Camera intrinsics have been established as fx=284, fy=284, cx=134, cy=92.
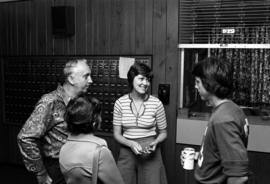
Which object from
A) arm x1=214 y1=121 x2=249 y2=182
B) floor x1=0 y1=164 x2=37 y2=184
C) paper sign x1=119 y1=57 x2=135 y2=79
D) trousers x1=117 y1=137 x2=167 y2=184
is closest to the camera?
arm x1=214 y1=121 x2=249 y2=182

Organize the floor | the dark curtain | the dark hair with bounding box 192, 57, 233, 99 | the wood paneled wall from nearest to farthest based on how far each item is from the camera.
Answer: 1. the dark hair with bounding box 192, 57, 233, 99
2. the dark curtain
3. the wood paneled wall
4. the floor

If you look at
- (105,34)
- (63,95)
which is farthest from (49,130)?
(105,34)

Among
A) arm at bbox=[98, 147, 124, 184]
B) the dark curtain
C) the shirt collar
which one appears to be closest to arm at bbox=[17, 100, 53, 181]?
the shirt collar

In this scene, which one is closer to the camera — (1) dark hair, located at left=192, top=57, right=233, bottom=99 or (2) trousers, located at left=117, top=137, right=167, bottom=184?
(1) dark hair, located at left=192, top=57, right=233, bottom=99

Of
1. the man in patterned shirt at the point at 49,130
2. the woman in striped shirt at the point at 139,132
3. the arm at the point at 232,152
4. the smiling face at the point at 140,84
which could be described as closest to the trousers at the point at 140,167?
the woman in striped shirt at the point at 139,132

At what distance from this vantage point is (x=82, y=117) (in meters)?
1.36

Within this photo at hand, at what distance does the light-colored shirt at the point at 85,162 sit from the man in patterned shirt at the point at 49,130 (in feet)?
1.29

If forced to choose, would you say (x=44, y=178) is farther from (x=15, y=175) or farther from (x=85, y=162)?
(x=15, y=175)

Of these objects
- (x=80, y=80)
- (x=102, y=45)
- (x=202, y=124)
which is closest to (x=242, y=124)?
(x=80, y=80)

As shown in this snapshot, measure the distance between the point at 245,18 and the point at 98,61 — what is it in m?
1.58

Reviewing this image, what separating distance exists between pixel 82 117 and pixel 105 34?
1.94 meters

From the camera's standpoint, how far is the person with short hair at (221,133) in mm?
1298

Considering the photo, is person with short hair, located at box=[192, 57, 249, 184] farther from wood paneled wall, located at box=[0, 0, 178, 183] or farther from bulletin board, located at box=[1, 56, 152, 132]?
bulletin board, located at box=[1, 56, 152, 132]

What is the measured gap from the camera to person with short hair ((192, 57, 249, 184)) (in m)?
1.30
